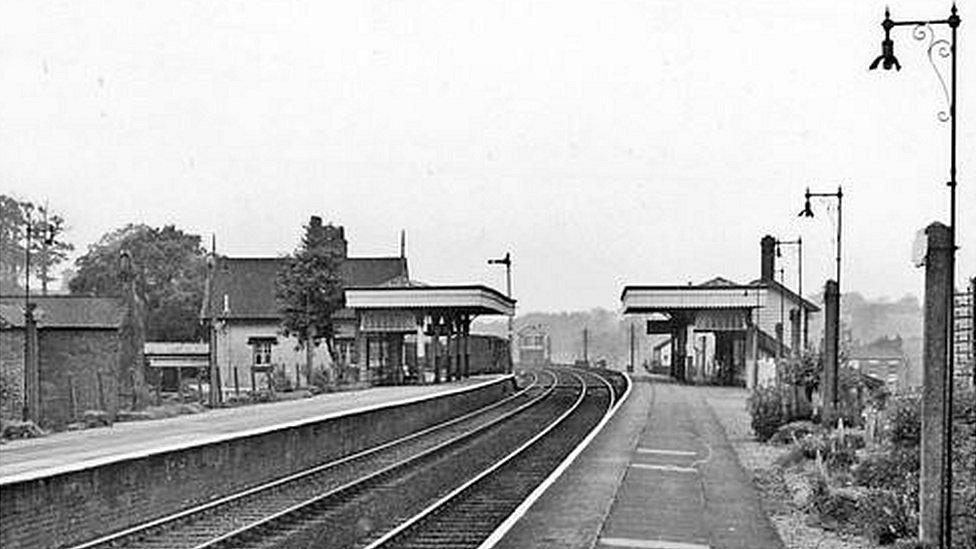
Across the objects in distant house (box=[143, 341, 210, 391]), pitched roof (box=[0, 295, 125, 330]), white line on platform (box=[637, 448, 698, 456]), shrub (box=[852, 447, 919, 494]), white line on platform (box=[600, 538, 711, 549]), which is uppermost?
pitched roof (box=[0, 295, 125, 330])

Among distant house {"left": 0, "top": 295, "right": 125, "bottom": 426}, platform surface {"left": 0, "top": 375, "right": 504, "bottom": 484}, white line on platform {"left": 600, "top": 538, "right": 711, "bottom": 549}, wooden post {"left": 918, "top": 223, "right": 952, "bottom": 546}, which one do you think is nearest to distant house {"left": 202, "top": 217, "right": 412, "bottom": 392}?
distant house {"left": 0, "top": 295, "right": 125, "bottom": 426}

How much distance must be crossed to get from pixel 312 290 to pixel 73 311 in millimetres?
17588

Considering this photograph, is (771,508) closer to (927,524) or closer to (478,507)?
(478,507)

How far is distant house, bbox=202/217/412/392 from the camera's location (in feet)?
269

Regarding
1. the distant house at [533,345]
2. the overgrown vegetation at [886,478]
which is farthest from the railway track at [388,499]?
the distant house at [533,345]

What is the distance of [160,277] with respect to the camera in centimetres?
9862

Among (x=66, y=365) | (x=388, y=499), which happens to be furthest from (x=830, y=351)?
(x=66, y=365)

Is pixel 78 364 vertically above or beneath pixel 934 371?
beneath

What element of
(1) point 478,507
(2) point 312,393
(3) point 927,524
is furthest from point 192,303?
(3) point 927,524

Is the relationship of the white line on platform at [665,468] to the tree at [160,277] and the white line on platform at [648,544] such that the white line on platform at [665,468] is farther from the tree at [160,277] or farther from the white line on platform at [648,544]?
the tree at [160,277]

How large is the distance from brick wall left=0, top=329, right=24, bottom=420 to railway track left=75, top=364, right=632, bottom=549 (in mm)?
12940

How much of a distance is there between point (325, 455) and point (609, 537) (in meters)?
12.7

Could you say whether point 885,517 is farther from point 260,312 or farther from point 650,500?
point 260,312

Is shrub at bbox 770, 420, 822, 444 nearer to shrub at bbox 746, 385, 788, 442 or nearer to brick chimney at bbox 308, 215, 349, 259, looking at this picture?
shrub at bbox 746, 385, 788, 442
